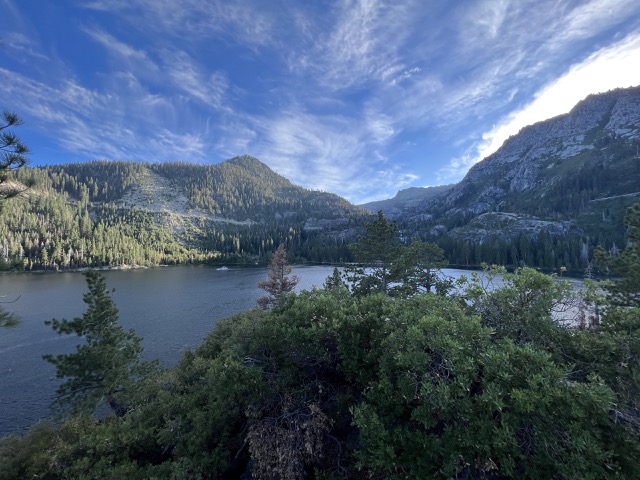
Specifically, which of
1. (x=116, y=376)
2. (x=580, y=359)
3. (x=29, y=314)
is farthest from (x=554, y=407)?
(x=29, y=314)

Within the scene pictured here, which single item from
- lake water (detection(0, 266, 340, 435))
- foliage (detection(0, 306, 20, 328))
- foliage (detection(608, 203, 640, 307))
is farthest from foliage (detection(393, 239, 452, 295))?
foliage (detection(0, 306, 20, 328))

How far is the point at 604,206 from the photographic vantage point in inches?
6176

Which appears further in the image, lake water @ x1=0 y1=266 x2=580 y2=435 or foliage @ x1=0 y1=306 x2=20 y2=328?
lake water @ x1=0 y1=266 x2=580 y2=435

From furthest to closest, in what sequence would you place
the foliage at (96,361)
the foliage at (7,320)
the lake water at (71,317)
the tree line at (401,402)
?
the lake water at (71,317) → the foliage at (96,361) → the foliage at (7,320) → the tree line at (401,402)

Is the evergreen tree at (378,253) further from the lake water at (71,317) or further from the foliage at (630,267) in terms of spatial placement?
the lake water at (71,317)

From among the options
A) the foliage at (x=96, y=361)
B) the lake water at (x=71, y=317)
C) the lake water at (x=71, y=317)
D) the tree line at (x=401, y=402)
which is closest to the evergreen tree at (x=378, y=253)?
the tree line at (x=401, y=402)

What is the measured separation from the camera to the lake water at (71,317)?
2822 cm

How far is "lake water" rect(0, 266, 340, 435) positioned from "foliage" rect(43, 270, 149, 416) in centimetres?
883

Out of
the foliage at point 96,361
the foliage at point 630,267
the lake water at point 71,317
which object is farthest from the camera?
the lake water at point 71,317

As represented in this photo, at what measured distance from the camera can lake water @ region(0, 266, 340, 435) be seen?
2822 cm

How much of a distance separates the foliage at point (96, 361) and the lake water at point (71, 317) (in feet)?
29.0

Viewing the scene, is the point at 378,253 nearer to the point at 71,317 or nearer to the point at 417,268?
the point at 417,268

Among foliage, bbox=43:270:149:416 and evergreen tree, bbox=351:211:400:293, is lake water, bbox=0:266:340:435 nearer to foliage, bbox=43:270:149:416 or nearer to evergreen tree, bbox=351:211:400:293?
foliage, bbox=43:270:149:416

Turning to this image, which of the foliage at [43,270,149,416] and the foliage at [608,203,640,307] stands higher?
the foliage at [608,203,640,307]
